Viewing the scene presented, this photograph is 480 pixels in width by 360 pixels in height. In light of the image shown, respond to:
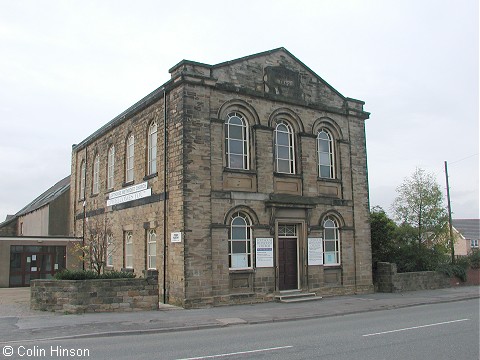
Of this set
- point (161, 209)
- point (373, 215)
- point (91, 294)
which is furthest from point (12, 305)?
point (373, 215)

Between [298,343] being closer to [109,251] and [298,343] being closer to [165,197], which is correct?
[165,197]

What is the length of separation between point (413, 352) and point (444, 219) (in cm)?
1897

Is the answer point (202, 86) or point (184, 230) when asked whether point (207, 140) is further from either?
point (184, 230)

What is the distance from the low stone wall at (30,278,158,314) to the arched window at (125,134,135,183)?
718 cm

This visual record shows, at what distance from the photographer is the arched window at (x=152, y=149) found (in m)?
19.5

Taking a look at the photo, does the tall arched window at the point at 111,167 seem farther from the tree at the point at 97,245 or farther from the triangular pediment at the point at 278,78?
the triangular pediment at the point at 278,78

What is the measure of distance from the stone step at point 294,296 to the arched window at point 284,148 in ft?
15.7

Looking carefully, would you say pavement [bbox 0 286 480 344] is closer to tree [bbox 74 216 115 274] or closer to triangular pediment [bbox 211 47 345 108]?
tree [bbox 74 216 115 274]

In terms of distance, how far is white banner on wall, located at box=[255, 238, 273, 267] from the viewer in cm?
1808

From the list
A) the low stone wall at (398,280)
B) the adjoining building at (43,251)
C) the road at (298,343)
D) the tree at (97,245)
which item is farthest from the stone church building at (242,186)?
the adjoining building at (43,251)

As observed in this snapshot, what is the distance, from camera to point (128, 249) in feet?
71.2

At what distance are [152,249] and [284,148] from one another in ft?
22.1

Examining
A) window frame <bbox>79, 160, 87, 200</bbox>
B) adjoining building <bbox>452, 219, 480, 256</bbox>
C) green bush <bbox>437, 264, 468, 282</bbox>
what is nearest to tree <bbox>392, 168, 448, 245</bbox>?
green bush <bbox>437, 264, 468, 282</bbox>

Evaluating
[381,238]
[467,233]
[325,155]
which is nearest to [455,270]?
[381,238]
